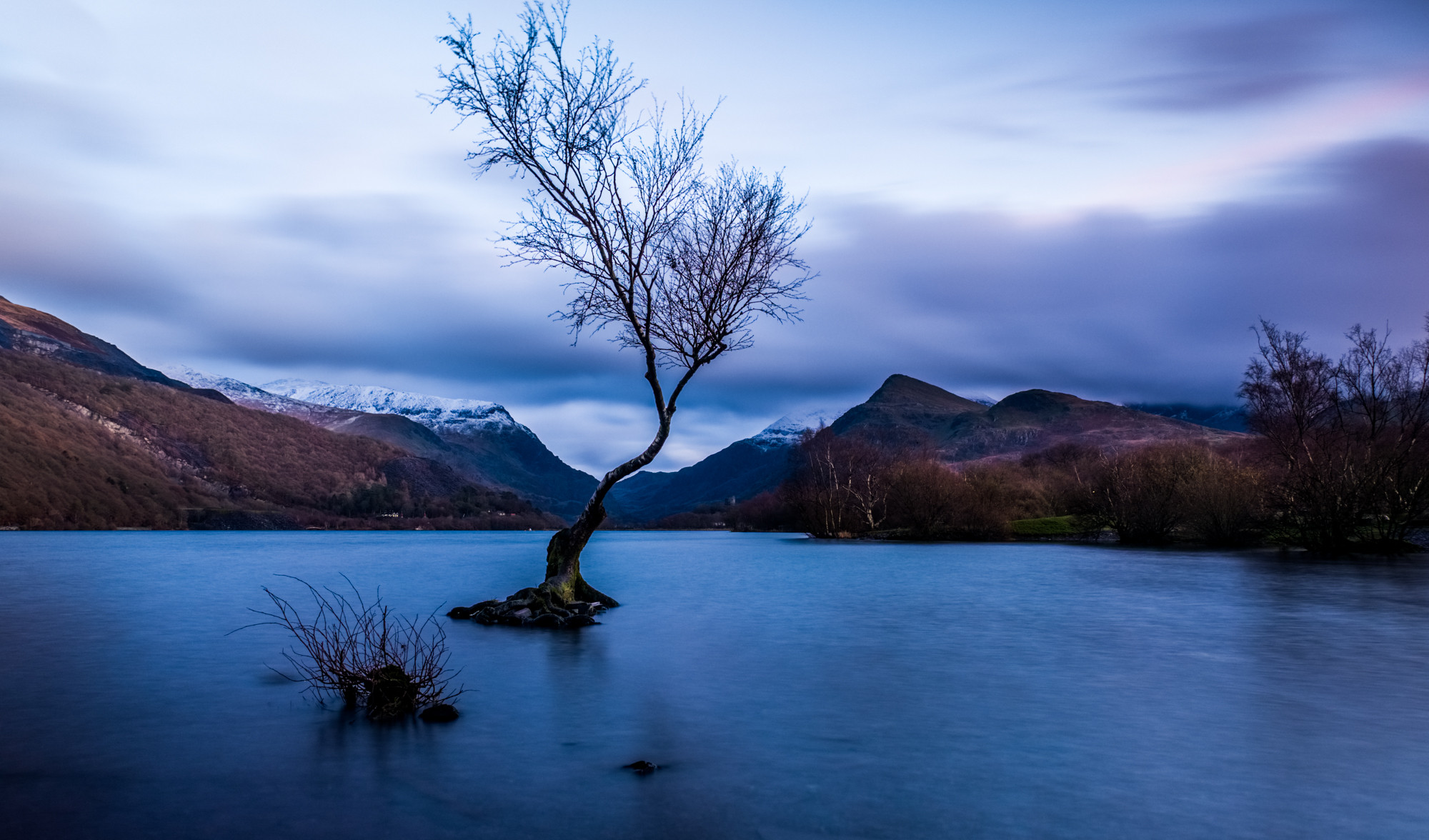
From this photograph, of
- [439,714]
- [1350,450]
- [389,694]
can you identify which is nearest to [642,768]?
[439,714]

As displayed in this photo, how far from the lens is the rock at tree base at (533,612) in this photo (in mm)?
20188

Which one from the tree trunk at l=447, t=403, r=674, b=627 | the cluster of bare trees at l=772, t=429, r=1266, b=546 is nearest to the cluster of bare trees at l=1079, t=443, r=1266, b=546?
the cluster of bare trees at l=772, t=429, r=1266, b=546

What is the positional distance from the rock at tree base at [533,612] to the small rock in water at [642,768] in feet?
40.1

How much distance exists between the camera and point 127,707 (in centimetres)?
1105

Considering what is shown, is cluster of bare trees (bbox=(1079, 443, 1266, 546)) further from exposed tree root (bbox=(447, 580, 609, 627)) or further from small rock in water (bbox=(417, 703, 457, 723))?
small rock in water (bbox=(417, 703, 457, 723))

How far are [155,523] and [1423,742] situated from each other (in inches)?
7892

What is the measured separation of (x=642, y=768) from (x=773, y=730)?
2233 millimetres

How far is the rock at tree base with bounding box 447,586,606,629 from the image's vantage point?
66.2 feet

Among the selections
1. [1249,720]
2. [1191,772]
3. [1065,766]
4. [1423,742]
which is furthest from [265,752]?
[1423,742]

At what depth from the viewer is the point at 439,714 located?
1027cm

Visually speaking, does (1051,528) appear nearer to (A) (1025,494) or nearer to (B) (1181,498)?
(A) (1025,494)

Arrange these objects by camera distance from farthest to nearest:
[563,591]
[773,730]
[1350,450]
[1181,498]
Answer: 1. [1181,498]
2. [1350,450]
3. [563,591]
4. [773,730]

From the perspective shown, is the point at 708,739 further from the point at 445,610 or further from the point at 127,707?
the point at 445,610

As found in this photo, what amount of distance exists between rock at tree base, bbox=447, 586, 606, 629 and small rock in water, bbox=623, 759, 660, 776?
12.2m
